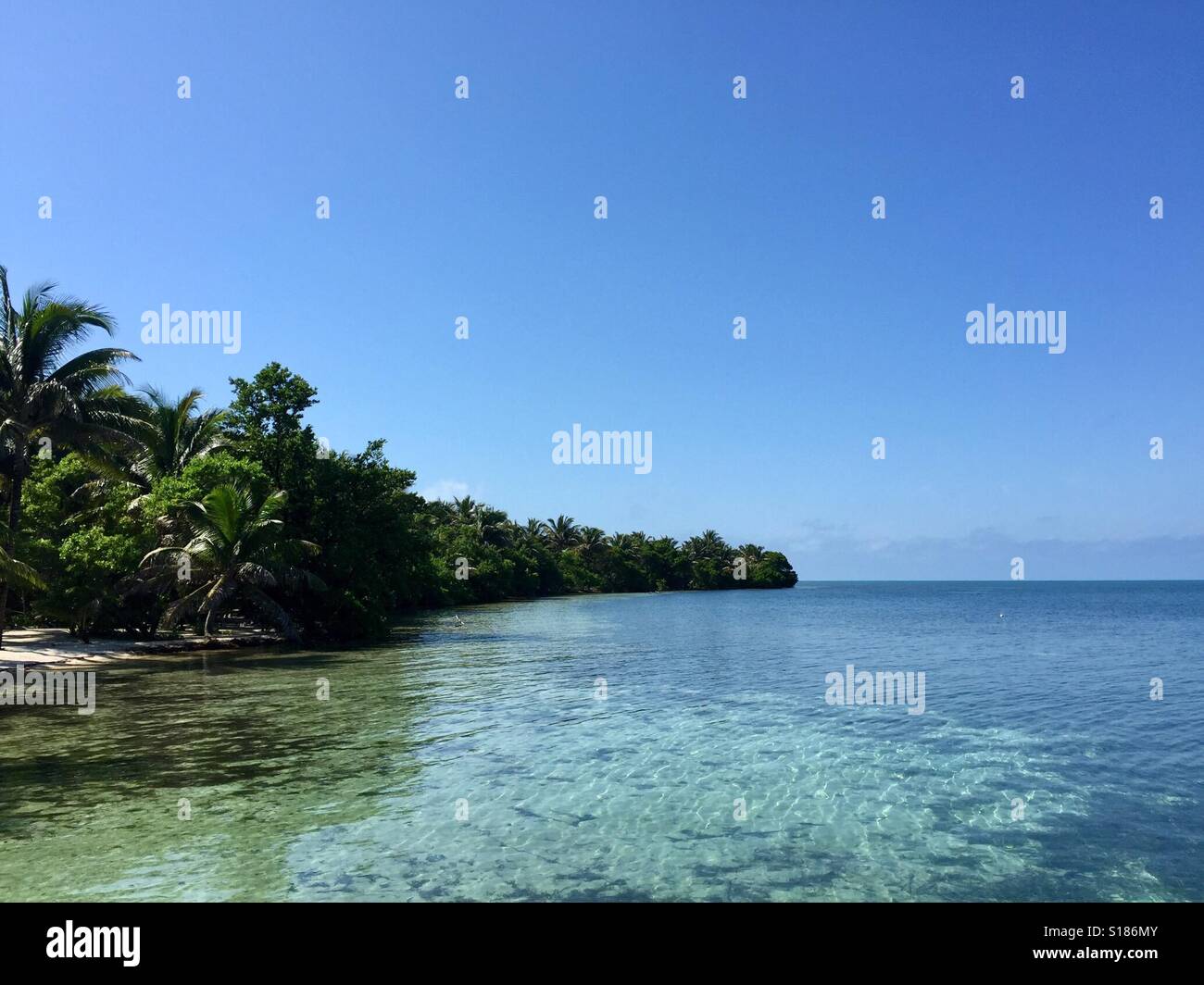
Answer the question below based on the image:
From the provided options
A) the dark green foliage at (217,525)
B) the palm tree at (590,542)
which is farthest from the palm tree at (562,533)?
the dark green foliage at (217,525)

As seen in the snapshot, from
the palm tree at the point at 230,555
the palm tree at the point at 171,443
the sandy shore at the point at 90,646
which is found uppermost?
the palm tree at the point at 171,443

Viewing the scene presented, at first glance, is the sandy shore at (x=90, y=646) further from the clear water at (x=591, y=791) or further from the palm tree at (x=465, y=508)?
the palm tree at (x=465, y=508)

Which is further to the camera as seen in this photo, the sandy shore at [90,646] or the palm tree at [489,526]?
the palm tree at [489,526]

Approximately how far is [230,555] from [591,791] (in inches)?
1082

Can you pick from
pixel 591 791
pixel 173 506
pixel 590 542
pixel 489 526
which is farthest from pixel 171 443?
pixel 590 542

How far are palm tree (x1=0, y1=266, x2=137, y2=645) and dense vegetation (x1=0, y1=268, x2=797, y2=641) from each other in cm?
5

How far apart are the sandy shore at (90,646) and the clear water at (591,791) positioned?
160 inches

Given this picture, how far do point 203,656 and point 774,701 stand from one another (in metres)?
23.7

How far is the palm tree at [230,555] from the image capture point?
1350 inches

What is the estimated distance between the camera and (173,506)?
35.4m

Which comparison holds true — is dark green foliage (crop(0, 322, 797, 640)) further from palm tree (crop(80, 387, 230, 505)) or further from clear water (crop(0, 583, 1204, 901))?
clear water (crop(0, 583, 1204, 901))

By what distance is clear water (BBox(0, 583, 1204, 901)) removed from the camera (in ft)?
29.2

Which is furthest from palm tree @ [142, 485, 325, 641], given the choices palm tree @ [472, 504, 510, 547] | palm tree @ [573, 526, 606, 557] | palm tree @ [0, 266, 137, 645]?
palm tree @ [573, 526, 606, 557]
